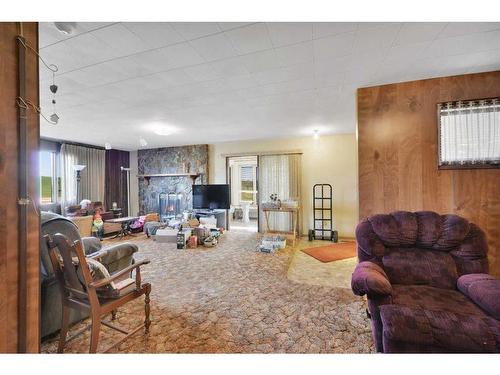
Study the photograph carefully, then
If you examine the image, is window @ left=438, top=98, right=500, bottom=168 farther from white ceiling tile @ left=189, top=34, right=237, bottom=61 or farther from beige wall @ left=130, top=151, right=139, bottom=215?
beige wall @ left=130, top=151, right=139, bottom=215

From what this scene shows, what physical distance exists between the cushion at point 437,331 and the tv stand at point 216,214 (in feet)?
16.6

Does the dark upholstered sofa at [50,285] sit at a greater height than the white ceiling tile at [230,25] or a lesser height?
lesser

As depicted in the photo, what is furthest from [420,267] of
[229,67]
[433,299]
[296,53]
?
[229,67]

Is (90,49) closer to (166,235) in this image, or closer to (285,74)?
(285,74)

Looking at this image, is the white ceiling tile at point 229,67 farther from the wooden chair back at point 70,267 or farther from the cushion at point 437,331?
the cushion at point 437,331

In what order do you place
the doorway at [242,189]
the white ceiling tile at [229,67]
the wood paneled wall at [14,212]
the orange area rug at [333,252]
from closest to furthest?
the wood paneled wall at [14,212] < the white ceiling tile at [229,67] < the orange area rug at [333,252] < the doorway at [242,189]

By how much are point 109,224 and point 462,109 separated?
22.9 ft

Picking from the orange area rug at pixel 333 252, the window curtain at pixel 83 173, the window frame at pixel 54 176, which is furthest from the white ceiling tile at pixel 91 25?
the window frame at pixel 54 176

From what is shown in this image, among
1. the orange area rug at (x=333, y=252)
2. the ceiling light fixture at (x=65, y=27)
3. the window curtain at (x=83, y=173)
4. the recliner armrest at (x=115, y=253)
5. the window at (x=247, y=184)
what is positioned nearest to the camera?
the ceiling light fixture at (x=65, y=27)

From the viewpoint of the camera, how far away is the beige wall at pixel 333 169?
5.27m

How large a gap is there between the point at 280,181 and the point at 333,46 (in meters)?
4.00

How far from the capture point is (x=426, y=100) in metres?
2.54

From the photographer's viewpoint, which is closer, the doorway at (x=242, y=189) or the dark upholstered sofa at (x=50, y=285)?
the dark upholstered sofa at (x=50, y=285)

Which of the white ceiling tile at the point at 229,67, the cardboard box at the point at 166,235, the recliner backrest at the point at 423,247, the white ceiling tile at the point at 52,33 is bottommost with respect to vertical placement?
the cardboard box at the point at 166,235
